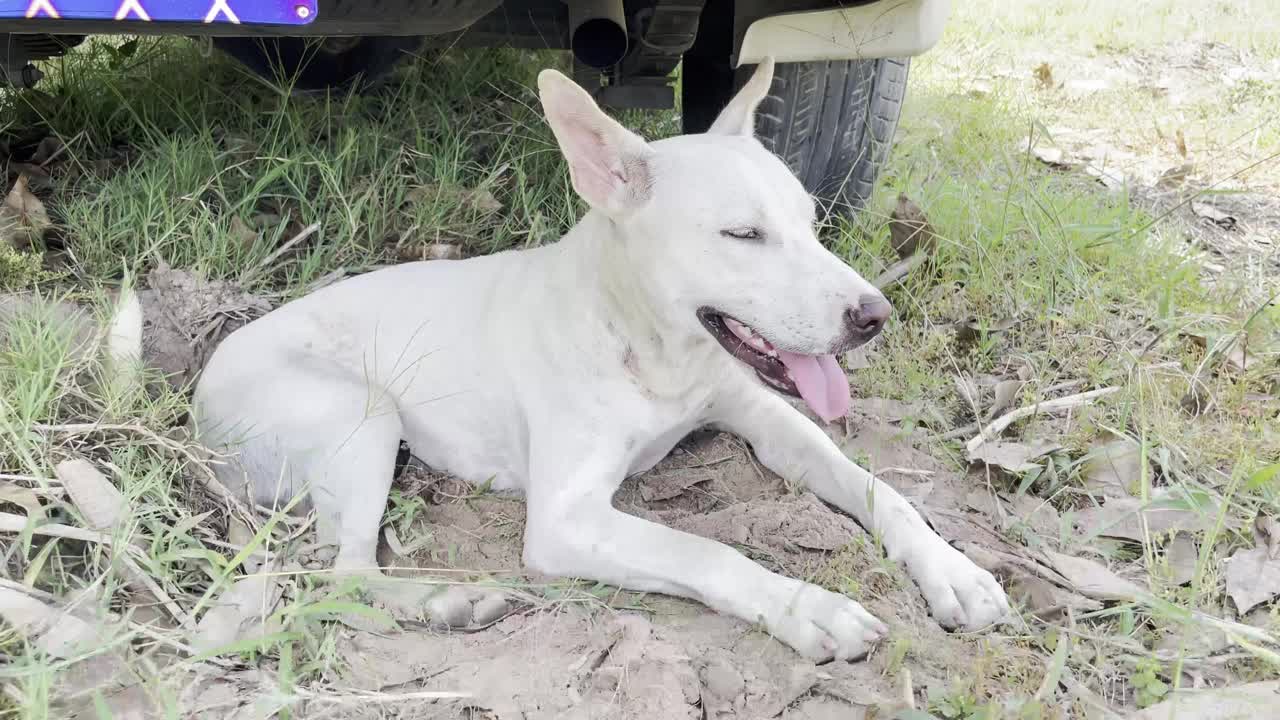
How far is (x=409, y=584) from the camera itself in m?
2.28

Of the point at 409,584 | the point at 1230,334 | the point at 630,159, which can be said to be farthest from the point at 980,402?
the point at 409,584

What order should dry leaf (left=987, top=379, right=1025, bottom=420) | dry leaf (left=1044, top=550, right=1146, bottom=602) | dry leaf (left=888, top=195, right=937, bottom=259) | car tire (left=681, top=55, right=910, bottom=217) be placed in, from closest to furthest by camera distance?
dry leaf (left=1044, top=550, right=1146, bottom=602), dry leaf (left=987, top=379, right=1025, bottom=420), car tire (left=681, top=55, right=910, bottom=217), dry leaf (left=888, top=195, right=937, bottom=259)

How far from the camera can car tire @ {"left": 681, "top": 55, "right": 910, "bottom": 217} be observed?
3217 millimetres

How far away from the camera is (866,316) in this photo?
6.90ft

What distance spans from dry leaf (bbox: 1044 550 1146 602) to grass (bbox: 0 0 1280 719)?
0.04 meters

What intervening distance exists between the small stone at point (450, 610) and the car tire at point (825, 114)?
178 centimetres

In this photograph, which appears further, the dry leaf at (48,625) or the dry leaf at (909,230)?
the dry leaf at (909,230)

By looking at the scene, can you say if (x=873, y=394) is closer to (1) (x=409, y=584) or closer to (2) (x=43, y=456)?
(1) (x=409, y=584)

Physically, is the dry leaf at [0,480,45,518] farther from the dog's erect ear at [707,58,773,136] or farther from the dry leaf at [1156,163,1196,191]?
the dry leaf at [1156,163,1196,191]

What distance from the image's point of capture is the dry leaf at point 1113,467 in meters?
2.54

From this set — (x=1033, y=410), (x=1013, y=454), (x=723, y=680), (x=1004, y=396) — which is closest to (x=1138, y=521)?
(x=1013, y=454)

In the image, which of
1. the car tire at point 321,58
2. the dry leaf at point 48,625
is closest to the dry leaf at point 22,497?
the dry leaf at point 48,625

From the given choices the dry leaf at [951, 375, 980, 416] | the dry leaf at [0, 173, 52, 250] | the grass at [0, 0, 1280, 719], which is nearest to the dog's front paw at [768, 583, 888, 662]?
the grass at [0, 0, 1280, 719]

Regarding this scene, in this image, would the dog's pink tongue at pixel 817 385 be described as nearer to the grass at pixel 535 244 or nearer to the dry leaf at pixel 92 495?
the grass at pixel 535 244
